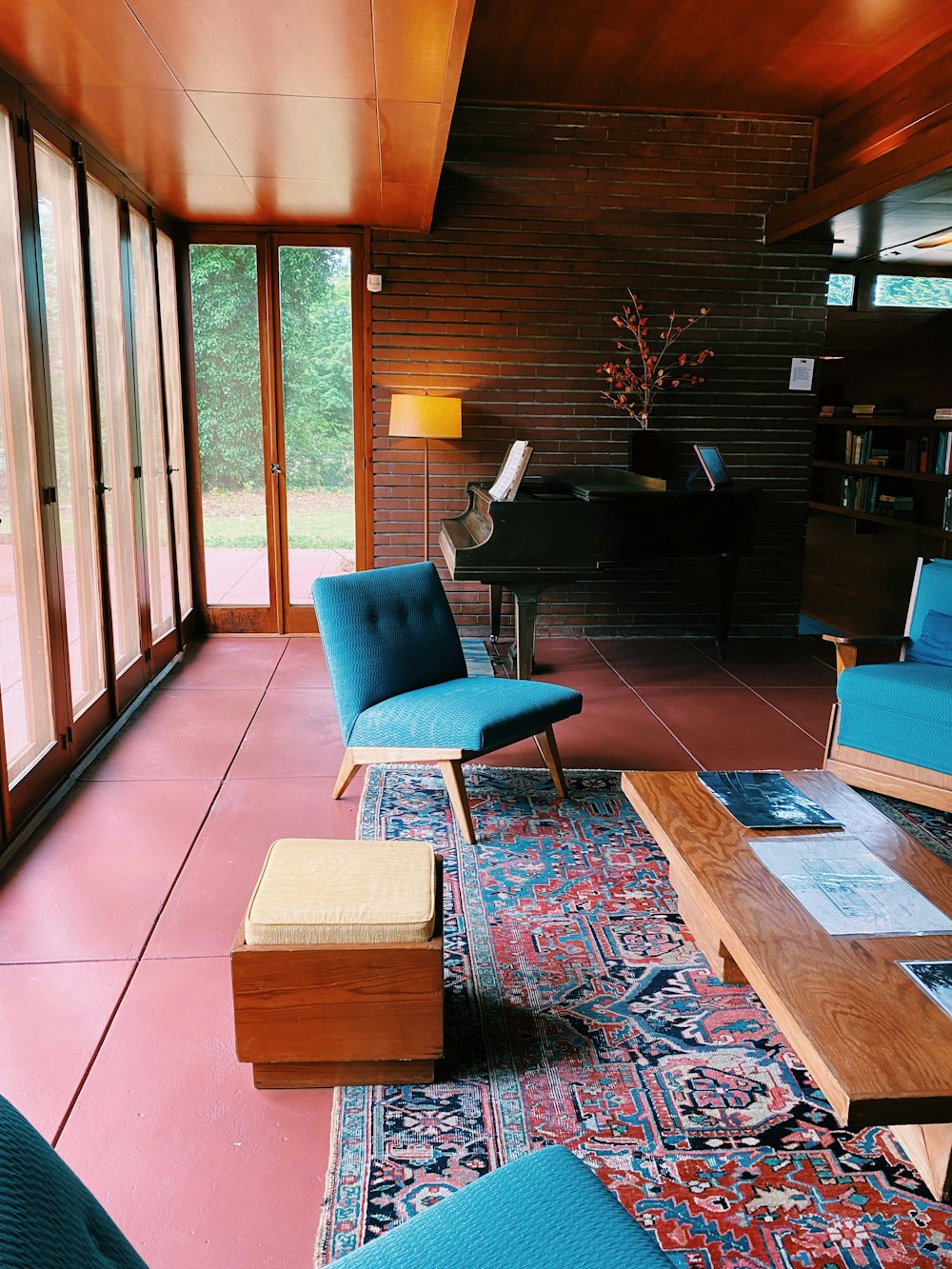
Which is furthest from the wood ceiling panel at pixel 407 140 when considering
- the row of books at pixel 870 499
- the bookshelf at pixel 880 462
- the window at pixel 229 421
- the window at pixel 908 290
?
the row of books at pixel 870 499

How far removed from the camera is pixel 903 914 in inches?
85.4

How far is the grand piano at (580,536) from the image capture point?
190 inches

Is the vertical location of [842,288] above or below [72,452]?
above

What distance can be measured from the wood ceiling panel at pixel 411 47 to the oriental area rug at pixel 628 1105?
2.62m

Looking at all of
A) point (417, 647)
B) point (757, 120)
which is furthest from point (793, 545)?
point (417, 647)

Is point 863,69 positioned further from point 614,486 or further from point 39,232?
point 39,232

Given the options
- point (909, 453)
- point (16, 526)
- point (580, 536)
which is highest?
point (909, 453)

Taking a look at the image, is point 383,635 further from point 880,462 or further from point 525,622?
point 880,462

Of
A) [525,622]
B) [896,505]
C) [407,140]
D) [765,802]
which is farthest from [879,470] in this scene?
[765,802]

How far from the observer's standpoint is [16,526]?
3.52 meters

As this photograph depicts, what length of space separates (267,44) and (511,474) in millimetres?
2430

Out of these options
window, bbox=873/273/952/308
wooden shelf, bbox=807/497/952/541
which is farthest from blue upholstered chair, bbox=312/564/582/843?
window, bbox=873/273/952/308

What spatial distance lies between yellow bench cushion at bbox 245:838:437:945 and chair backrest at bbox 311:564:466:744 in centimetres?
121

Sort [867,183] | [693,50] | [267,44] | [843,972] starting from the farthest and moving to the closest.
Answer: [693,50]
[867,183]
[267,44]
[843,972]
